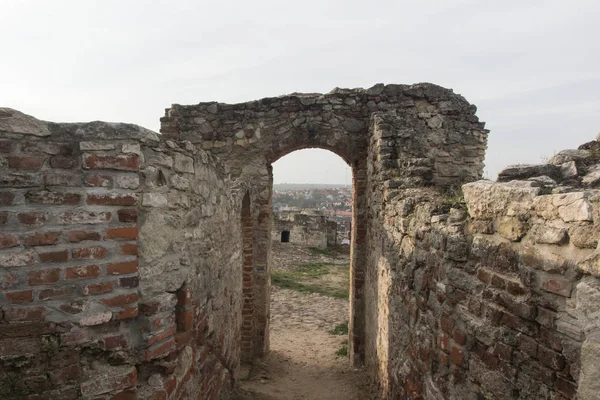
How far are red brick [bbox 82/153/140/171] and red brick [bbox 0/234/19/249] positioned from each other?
0.51m

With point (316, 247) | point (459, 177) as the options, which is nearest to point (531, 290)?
point (459, 177)

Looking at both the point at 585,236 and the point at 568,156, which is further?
the point at 568,156

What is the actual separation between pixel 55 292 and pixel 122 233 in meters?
0.46

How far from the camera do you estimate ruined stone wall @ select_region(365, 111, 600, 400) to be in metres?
1.60

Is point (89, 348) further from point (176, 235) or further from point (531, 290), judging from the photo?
point (531, 290)

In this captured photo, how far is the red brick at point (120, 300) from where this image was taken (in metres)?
2.28

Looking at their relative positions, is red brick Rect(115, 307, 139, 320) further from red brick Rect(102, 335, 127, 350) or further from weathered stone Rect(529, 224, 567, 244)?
weathered stone Rect(529, 224, 567, 244)

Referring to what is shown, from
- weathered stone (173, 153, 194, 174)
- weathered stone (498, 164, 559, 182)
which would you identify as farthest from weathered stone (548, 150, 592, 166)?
weathered stone (173, 153, 194, 174)

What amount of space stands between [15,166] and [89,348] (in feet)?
3.58

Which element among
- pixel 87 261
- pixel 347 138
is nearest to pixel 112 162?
pixel 87 261

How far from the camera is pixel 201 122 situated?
7.15m

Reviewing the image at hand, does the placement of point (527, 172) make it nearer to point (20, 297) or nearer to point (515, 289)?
point (515, 289)

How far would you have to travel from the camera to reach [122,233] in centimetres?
231

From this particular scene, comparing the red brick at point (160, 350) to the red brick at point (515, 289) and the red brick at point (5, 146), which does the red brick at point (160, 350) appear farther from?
the red brick at point (515, 289)
